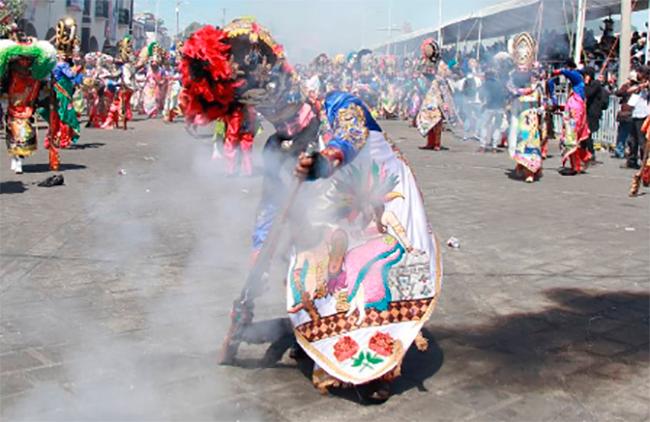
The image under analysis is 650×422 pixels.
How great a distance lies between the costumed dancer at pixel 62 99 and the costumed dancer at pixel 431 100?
20.7 feet

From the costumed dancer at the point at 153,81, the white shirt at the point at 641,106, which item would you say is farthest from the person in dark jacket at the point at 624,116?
the costumed dancer at the point at 153,81

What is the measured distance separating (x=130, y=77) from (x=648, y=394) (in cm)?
1870

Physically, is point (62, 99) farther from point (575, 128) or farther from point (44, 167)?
point (575, 128)

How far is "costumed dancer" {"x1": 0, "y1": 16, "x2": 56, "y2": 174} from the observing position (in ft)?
31.9

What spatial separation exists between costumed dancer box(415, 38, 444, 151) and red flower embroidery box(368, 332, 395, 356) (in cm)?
1223

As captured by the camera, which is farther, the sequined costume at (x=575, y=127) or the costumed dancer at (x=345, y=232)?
the sequined costume at (x=575, y=127)

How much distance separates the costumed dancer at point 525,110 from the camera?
11453mm

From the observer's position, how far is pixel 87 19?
49281 mm

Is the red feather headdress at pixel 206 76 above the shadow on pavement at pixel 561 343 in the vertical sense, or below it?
above

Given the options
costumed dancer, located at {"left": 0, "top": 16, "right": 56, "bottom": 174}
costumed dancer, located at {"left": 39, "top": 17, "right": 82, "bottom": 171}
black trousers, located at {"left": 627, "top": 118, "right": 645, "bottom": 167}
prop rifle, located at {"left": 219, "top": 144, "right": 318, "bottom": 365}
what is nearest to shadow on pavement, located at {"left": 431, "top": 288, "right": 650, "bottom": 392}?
prop rifle, located at {"left": 219, "top": 144, "right": 318, "bottom": 365}

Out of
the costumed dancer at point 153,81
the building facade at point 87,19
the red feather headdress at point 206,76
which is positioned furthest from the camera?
the building facade at point 87,19

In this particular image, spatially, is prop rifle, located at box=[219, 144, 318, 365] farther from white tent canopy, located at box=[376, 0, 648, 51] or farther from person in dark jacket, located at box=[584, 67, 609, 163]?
person in dark jacket, located at box=[584, 67, 609, 163]

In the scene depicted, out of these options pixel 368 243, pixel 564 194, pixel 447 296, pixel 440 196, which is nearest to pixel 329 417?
pixel 368 243

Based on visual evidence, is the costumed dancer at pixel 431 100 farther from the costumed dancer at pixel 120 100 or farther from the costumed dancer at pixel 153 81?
the costumed dancer at pixel 153 81
